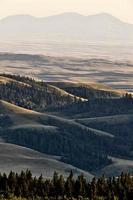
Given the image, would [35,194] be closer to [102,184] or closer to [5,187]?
[5,187]

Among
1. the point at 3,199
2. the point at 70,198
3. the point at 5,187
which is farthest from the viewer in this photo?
the point at 5,187

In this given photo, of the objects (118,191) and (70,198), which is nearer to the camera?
(70,198)

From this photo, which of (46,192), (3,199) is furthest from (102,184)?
(3,199)

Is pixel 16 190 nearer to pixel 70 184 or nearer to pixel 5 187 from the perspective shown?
pixel 5 187

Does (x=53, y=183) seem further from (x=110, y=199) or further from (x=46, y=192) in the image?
(x=110, y=199)

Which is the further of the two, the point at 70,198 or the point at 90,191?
the point at 90,191

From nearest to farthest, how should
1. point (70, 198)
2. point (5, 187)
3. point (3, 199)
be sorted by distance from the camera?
point (3, 199), point (70, 198), point (5, 187)

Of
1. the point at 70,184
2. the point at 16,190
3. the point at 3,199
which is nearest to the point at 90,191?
the point at 70,184

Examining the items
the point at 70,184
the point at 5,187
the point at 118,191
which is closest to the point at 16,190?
the point at 5,187
